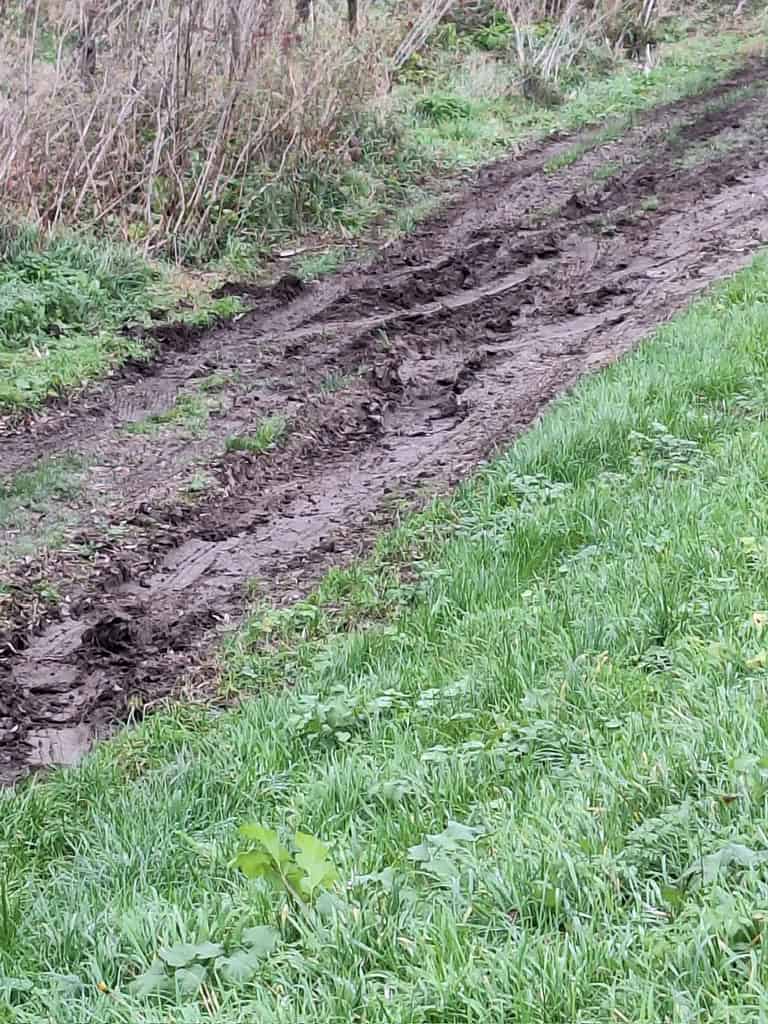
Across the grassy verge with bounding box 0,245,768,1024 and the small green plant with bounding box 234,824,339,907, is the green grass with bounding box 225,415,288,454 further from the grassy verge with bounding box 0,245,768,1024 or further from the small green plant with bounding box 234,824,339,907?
the small green plant with bounding box 234,824,339,907

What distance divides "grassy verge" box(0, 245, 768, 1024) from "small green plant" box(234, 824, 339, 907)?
1 cm

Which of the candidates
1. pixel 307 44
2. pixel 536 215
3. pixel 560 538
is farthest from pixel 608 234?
pixel 560 538

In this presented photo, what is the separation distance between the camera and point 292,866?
3.11 m

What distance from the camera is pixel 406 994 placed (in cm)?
264

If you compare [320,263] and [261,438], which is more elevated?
[320,263]

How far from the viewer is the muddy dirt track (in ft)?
19.1

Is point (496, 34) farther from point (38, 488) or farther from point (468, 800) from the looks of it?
point (468, 800)

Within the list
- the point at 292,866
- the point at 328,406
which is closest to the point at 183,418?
the point at 328,406

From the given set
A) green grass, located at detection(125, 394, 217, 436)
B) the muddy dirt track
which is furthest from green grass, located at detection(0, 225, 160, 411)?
green grass, located at detection(125, 394, 217, 436)

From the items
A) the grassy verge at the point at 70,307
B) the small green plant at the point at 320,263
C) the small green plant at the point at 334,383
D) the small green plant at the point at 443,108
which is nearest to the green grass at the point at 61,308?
the grassy verge at the point at 70,307

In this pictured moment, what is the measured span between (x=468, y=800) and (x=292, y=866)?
69 centimetres

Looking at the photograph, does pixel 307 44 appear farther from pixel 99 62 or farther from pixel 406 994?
pixel 406 994

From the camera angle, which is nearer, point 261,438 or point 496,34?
point 261,438

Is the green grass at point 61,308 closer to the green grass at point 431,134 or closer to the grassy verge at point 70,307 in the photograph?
the grassy verge at point 70,307
